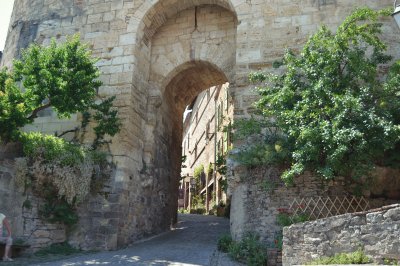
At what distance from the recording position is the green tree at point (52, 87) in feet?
24.1

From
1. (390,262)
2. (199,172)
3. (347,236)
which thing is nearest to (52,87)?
(347,236)

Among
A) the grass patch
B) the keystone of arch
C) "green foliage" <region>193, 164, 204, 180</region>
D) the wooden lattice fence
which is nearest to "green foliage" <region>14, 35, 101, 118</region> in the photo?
the keystone of arch

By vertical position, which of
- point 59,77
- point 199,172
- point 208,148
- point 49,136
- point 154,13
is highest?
point 154,13

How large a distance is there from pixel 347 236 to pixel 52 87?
5.66 metres

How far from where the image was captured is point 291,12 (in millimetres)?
8789

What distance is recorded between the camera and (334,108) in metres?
6.34

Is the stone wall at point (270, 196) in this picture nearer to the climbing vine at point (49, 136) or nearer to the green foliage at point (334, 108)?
the green foliage at point (334, 108)

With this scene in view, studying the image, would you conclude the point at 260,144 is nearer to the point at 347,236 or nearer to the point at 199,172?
the point at 347,236

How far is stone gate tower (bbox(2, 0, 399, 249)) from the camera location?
28.0ft

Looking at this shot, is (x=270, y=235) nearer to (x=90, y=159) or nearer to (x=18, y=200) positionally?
(x=90, y=159)

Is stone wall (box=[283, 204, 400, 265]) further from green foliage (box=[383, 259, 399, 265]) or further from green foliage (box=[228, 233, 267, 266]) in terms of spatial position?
green foliage (box=[228, 233, 267, 266])

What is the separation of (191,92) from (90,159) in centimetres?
453

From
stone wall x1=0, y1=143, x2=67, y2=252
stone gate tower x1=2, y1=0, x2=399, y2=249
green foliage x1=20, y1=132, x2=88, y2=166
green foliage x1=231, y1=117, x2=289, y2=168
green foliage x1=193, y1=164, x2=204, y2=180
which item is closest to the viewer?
green foliage x1=231, y1=117, x2=289, y2=168

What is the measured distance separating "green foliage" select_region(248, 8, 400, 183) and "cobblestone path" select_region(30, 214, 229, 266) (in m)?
1.89
